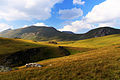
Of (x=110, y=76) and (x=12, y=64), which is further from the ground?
(x=110, y=76)

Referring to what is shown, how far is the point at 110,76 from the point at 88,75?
3528 millimetres

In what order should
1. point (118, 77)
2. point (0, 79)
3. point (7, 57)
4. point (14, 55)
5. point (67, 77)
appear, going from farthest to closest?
point (14, 55) → point (7, 57) → point (0, 79) → point (67, 77) → point (118, 77)

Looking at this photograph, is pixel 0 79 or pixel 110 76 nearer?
pixel 110 76

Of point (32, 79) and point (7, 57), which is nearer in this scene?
point (32, 79)

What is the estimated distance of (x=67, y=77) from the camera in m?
14.0

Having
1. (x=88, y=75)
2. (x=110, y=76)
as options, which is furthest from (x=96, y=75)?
(x=110, y=76)

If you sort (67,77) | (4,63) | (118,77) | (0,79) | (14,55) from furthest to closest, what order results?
(14,55), (4,63), (0,79), (67,77), (118,77)

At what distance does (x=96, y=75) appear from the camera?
Result: 14.0 metres

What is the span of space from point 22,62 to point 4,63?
8722 millimetres

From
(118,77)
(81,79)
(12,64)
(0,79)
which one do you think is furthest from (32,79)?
(12,64)

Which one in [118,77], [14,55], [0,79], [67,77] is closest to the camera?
[118,77]

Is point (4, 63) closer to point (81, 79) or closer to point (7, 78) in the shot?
point (7, 78)

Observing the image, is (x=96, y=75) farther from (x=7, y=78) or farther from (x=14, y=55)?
(x=14, y=55)

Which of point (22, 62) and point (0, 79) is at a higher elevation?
point (0, 79)
